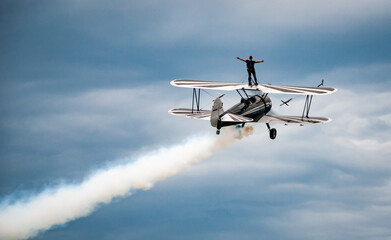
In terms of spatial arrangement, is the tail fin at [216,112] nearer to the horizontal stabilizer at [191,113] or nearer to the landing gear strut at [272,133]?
the horizontal stabilizer at [191,113]

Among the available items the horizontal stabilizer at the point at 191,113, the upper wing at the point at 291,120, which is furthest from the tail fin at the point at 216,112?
the upper wing at the point at 291,120

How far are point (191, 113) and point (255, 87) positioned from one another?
558 centimetres

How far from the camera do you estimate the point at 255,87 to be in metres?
48.1

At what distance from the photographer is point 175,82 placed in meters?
49.6

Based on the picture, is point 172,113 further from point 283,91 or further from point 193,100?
A: point 283,91

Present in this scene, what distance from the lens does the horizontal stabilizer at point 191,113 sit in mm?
47000

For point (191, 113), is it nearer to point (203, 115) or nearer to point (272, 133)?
point (203, 115)

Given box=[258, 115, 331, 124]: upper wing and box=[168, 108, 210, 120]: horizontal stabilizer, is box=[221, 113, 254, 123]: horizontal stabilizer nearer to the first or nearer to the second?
box=[168, 108, 210, 120]: horizontal stabilizer

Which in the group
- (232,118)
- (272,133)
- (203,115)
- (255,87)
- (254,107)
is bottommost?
(272,133)

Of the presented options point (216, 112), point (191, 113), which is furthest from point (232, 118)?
point (191, 113)

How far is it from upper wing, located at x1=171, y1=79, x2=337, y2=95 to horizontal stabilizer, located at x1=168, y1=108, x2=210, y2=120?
197 centimetres

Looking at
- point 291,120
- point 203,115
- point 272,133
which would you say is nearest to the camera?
point 203,115

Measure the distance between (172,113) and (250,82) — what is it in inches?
265

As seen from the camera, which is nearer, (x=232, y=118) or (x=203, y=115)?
(x=232, y=118)
